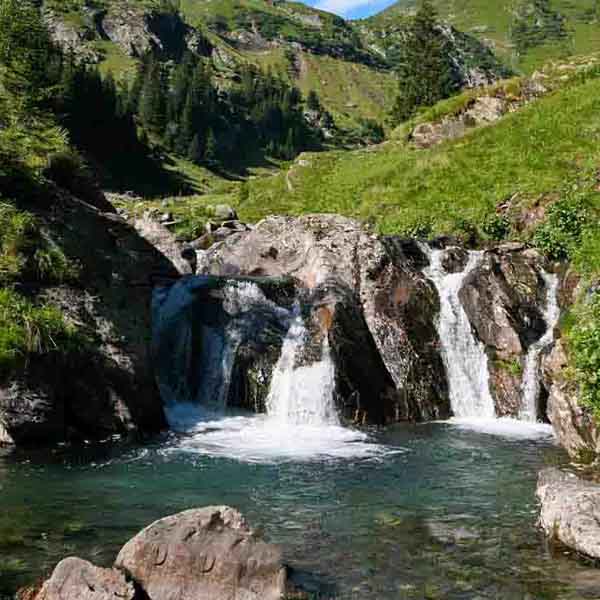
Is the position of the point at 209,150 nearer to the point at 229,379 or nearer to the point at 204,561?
the point at 229,379

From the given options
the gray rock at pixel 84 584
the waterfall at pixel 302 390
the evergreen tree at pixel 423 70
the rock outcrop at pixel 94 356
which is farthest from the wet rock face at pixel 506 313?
the evergreen tree at pixel 423 70

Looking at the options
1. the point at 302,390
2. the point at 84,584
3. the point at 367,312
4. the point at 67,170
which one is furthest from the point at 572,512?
the point at 67,170

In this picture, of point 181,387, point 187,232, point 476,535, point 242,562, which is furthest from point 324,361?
point 187,232

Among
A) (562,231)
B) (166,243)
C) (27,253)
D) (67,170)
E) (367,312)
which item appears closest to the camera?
(27,253)

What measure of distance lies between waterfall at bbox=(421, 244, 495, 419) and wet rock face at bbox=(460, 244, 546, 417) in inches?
10.8

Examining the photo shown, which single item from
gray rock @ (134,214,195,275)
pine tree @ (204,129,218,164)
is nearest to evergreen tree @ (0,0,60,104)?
gray rock @ (134,214,195,275)

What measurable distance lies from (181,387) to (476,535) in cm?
1538

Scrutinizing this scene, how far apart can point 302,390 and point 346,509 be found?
10.5 meters

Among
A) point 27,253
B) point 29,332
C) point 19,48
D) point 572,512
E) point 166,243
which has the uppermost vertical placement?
point 19,48

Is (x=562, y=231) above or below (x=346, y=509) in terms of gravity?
above

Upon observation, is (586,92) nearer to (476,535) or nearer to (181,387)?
(181,387)

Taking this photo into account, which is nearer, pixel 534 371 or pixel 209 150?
pixel 534 371

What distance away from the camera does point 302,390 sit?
2561cm

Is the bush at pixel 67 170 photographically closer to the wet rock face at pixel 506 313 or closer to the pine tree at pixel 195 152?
the wet rock face at pixel 506 313
